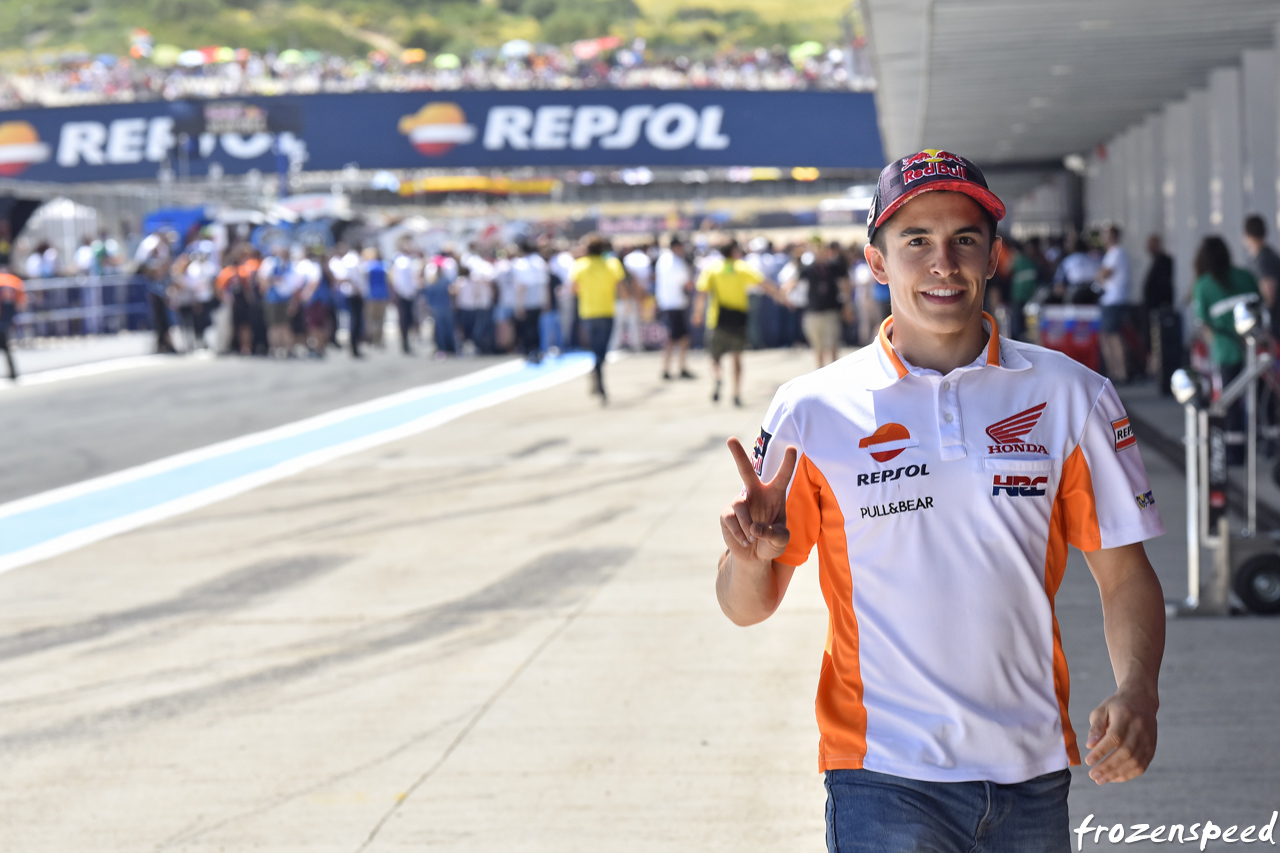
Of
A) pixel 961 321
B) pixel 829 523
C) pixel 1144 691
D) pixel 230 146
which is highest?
pixel 230 146

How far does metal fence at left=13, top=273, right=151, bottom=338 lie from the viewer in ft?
92.8

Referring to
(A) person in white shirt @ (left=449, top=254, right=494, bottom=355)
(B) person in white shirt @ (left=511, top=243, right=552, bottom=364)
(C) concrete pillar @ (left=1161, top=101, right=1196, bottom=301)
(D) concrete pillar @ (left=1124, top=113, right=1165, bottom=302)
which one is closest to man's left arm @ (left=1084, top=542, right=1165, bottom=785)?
(C) concrete pillar @ (left=1161, top=101, right=1196, bottom=301)

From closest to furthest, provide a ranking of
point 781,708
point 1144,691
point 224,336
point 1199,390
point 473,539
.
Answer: point 1144,691 → point 781,708 → point 1199,390 → point 473,539 → point 224,336

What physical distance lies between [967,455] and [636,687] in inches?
157

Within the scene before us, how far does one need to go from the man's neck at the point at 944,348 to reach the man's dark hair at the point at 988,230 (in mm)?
142

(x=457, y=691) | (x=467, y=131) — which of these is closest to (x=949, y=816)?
(x=457, y=691)

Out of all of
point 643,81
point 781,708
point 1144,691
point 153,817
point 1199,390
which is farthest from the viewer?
point 643,81

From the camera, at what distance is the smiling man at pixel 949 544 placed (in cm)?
251

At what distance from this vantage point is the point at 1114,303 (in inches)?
687

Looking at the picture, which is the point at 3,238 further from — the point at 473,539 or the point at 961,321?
the point at 961,321

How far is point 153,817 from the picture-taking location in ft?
16.2

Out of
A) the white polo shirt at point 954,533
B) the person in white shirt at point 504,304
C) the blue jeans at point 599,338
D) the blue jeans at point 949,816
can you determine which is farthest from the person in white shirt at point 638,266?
Result: the blue jeans at point 949,816

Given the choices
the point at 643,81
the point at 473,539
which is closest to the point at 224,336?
the point at 473,539

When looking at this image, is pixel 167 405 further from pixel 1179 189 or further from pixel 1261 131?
pixel 1179 189
